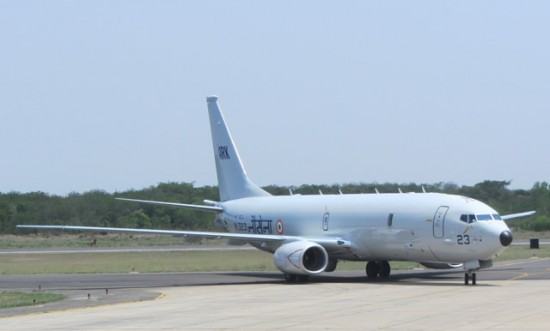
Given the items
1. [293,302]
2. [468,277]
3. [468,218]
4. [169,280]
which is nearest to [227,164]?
[169,280]

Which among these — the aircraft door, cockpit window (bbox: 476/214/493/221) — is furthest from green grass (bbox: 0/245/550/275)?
cockpit window (bbox: 476/214/493/221)

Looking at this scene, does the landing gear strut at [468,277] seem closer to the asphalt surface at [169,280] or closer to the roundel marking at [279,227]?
the asphalt surface at [169,280]

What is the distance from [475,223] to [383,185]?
45924 millimetres

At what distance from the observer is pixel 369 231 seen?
4431cm

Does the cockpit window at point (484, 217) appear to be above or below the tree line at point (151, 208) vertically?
below

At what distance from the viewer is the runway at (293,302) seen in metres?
27.0

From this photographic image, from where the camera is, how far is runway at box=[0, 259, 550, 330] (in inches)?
1065

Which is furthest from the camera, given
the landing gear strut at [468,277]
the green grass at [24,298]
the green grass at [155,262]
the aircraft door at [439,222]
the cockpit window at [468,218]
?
the green grass at [155,262]

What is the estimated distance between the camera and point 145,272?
2051 inches

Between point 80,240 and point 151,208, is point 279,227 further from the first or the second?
point 151,208

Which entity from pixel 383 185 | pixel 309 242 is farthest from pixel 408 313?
pixel 383 185

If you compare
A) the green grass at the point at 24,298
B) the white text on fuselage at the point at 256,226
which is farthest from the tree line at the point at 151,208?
the green grass at the point at 24,298

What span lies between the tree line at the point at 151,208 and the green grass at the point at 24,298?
50.3m

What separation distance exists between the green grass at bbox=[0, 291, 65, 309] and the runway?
774 millimetres
